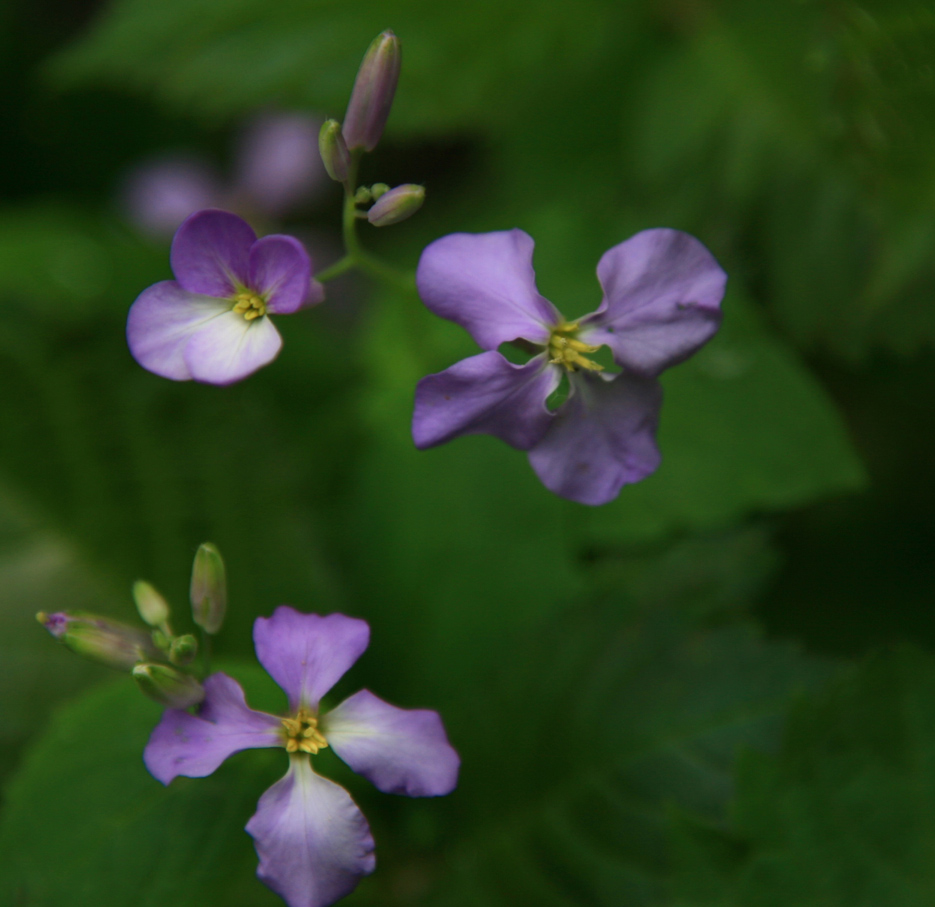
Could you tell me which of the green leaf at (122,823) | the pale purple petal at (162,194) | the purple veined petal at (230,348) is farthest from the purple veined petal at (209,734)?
the pale purple petal at (162,194)

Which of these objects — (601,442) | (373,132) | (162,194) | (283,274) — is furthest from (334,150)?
(162,194)

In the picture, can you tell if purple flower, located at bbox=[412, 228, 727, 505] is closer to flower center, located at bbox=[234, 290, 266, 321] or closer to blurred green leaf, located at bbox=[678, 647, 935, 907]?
flower center, located at bbox=[234, 290, 266, 321]

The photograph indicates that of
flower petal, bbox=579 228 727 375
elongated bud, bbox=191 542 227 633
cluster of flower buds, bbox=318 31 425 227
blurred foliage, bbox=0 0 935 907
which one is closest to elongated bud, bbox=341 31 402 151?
cluster of flower buds, bbox=318 31 425 227

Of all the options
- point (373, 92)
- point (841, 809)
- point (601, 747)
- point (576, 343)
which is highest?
point (373, 92)

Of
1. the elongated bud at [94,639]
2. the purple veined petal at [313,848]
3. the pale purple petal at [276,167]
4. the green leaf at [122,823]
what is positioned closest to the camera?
the purple veined petal at [313,848]

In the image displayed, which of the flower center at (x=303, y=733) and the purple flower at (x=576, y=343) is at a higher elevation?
the purple flower at (x=576, y=343)

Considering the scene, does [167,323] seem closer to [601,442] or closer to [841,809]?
[601,442]

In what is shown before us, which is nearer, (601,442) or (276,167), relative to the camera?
(601,442)

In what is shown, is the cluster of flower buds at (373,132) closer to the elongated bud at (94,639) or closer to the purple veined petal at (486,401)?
the purple veined petal at (486,401)
